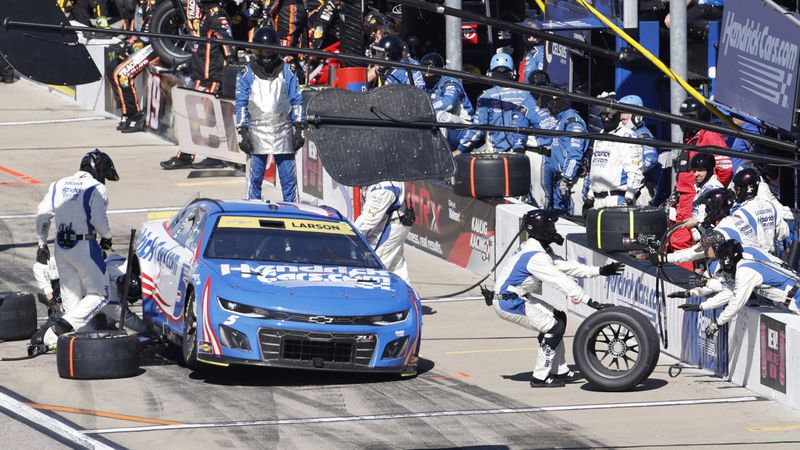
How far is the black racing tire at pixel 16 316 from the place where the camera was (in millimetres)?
14727

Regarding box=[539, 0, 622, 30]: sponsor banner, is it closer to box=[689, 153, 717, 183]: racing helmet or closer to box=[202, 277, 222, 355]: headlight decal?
box=[689, 153, 717, 183]: racing helmet

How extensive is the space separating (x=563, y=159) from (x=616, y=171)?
48.7 inches

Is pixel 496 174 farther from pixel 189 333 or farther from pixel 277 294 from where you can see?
pixel 189 333

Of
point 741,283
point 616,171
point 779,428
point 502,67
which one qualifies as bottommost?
point 779,428

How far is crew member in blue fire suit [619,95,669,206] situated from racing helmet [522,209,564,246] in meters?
3.68

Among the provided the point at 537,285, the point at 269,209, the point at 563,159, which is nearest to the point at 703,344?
the point at 537,285

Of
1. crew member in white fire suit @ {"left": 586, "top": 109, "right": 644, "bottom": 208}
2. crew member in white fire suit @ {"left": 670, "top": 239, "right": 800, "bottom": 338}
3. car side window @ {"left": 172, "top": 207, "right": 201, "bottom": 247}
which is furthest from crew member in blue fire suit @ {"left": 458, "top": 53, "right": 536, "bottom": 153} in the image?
crew member in white fire suit @ {"left": 670, "top": 239, "right": 800, "bottom": 338}

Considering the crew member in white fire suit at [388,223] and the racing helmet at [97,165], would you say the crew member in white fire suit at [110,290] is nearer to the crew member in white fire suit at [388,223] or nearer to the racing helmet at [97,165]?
the racing helmet at [97,165]

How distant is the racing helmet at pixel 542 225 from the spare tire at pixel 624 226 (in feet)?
7.06

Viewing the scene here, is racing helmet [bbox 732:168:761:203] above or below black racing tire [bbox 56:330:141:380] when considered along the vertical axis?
above

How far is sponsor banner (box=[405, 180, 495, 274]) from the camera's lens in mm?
18469

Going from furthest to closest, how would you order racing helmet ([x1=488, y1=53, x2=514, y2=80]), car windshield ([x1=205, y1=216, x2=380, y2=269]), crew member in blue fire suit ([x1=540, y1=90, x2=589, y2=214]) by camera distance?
racing helmet ([x1=488, y1=53, x2=514, y2=80]), crew member in blue fire suit ([x1=540, y1=90, x2=589, y2=214]), car windshield ([x1=205, y1=216, x2=380, y2=269])

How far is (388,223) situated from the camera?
16.4m

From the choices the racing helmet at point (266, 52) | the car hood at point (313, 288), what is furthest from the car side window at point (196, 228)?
the racing helmet at point (266, 52)
